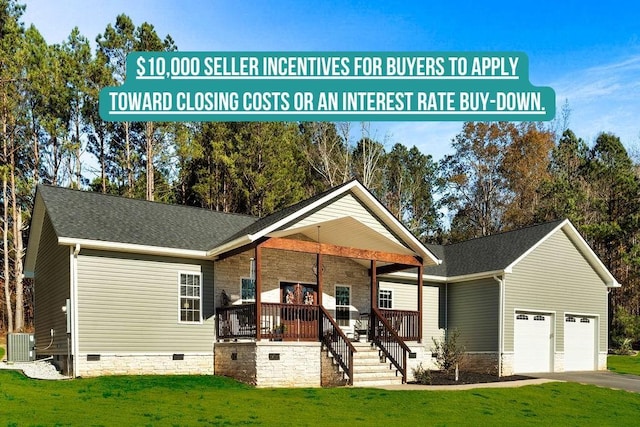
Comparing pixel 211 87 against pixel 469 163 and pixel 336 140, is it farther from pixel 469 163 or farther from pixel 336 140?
pixel 469 163

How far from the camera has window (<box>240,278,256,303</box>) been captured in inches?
802

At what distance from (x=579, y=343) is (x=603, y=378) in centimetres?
336

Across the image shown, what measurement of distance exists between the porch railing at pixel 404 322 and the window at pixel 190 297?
5.70 meters

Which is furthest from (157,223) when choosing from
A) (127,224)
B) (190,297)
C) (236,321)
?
(236,321)

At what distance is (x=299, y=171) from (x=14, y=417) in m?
32.1

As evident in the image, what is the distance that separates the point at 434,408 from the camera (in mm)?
14438

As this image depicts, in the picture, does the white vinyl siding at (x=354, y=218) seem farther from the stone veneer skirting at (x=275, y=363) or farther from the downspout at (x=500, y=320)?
the downspout at (x=500, y=320)

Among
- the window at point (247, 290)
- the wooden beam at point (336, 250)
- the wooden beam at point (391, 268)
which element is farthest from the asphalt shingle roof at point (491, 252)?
the window at point (247, 290)

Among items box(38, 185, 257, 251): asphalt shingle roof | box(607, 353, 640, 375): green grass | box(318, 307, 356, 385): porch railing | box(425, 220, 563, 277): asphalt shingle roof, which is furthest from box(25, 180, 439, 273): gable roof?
box(607, 353, 640, 375): green grass

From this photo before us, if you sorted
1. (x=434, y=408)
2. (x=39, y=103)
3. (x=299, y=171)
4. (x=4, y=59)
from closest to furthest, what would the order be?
1. (x=434, y=408)
2. (x=4, y=59)
3. (x=39, y=103)
4. (x=299, y=171)

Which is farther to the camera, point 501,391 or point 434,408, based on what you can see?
point 501,391

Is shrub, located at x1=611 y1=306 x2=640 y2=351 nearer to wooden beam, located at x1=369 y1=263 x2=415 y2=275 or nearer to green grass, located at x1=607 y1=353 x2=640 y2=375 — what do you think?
green grass, located at x1=607 y1=353 x2=640 y2=375

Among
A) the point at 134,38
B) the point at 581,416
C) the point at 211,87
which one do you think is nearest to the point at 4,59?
the point at 134,38

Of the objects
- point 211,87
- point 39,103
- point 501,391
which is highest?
point 39,103
